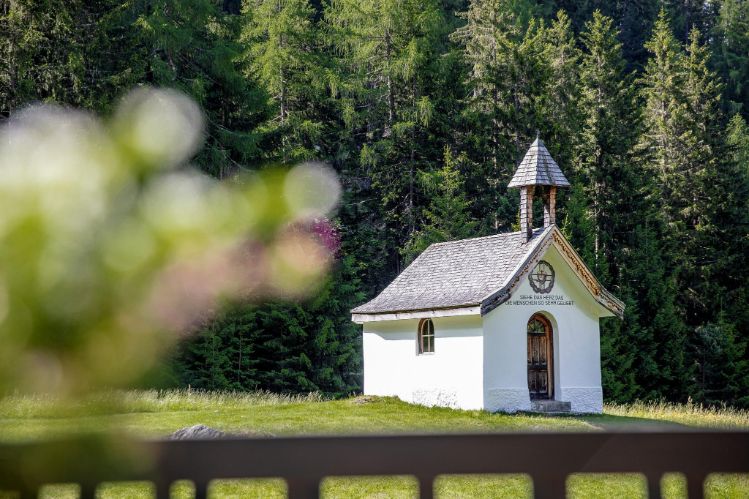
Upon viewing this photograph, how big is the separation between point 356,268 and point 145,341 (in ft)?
105

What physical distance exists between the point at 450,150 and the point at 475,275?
15.1 m

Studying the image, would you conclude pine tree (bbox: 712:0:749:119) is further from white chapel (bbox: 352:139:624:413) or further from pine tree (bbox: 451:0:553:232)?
white chapel (bbox: 352:139:624:413)

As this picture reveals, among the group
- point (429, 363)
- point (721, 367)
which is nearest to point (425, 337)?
point (429, 363)

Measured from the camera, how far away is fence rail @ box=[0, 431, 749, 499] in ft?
5.76

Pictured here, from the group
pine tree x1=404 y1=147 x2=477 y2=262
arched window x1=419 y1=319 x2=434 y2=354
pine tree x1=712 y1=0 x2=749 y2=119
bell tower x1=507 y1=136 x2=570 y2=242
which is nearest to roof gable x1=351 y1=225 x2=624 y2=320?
bell tower x1=507 y1=136 x2=570 y2=242

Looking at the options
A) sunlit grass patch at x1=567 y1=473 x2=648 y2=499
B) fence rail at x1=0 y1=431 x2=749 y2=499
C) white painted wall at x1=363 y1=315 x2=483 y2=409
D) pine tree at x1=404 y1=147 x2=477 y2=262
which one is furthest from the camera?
pine tree at x1=404 y1=147 x2=477 y2=262

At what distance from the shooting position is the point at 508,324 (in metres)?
21.6

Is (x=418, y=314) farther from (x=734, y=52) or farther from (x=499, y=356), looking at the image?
(x=734, y=52)

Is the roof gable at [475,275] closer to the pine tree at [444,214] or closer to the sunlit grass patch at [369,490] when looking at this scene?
the sunlit grass patch at [369,490]

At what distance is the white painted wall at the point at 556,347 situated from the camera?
838 inches

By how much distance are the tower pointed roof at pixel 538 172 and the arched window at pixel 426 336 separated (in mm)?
3643

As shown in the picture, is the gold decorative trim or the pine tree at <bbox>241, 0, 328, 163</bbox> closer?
the gold decorative trim

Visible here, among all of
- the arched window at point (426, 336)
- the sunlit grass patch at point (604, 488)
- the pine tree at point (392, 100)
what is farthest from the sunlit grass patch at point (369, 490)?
the pine tree at point (392, 100)

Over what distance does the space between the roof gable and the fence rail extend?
61.2ft
